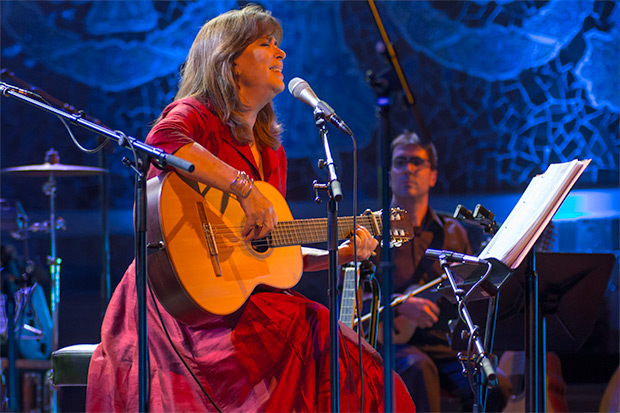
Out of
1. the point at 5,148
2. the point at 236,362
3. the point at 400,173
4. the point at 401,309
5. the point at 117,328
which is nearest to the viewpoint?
the point at 236,362

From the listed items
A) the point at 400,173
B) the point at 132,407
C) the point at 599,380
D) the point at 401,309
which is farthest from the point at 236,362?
the point at 599,380

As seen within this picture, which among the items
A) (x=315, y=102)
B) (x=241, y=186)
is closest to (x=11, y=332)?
(x=241, y=186)

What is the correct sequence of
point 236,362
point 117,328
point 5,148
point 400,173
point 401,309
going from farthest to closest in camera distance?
point 5,148, point 400,173, point 401,309, point 117,328, point 236,362

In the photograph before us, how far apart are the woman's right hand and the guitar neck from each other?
4.0 inches

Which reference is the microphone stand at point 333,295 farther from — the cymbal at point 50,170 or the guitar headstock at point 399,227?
the cymbal at point 50,170

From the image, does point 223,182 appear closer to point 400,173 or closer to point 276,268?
point 276,268

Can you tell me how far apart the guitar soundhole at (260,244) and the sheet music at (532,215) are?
2.91 ft

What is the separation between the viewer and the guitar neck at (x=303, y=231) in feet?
8.57

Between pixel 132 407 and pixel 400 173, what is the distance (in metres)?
2.61

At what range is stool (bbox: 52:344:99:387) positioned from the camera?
274 centimetres

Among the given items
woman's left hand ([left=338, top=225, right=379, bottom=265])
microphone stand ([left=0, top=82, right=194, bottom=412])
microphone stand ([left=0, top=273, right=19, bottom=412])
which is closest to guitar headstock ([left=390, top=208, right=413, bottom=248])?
woman's left hand ([left=338, top=225, right=379, bottom=265])

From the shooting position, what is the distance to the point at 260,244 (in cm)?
256

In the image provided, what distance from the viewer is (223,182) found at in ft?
7.68

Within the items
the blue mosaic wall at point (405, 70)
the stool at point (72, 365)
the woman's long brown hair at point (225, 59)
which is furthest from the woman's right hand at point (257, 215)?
the blue mosaic wall at point (405, 70)
